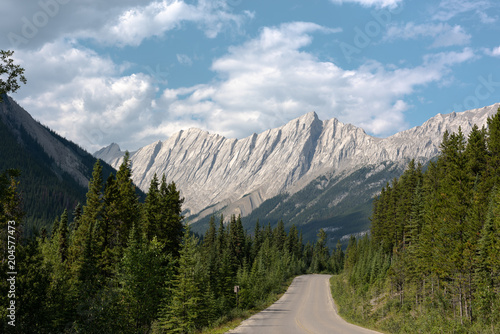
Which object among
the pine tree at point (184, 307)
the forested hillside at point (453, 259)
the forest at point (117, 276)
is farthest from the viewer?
the pine tree at point (184, 307)

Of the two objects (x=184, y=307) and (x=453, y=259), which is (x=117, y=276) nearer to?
(x=184, y=307)

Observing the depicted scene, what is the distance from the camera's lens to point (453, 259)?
32.5 m

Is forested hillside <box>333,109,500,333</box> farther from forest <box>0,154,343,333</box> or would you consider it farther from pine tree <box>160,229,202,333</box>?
forest <box>0,154,343,333</box>

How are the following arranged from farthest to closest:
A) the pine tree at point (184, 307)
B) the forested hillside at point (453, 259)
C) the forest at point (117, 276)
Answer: the pine tree at point (184, 307), the forested hillside at point (453, 259), the forest at point (117, 276)

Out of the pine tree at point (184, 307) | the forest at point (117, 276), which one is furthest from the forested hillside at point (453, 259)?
the forest at point (117, 276)

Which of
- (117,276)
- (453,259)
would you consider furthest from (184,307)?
(453,259)

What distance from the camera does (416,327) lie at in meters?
27.0

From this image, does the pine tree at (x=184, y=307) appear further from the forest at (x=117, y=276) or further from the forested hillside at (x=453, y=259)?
the forested hillside at (x=453, y=259)

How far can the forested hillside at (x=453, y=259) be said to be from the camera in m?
28.2

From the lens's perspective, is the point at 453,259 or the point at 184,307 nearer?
the point at 184,307

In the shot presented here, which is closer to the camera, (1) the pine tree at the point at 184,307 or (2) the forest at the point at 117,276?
(2) the forest at the point at 117,276

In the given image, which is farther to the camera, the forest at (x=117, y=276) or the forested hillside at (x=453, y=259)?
the forested hillside at (x=453, y=259)

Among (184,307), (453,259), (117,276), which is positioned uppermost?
(453,259)

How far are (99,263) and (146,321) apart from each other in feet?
33.4
